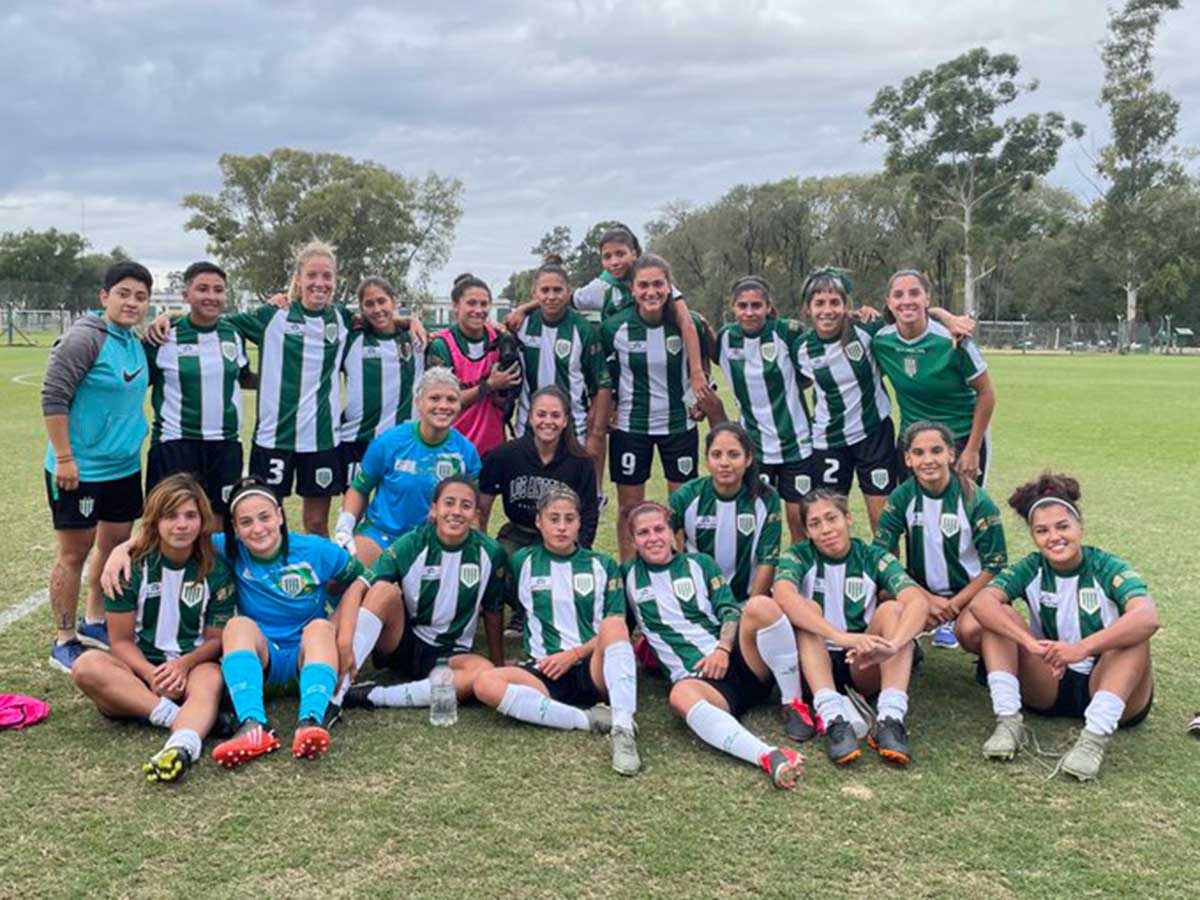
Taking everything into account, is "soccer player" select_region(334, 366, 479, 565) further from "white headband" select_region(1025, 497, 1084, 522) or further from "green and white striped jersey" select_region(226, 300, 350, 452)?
"white headband" select_region(1025, 497, 1084, 522)

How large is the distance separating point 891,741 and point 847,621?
24.4 inches

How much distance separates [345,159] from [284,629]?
44.0 m

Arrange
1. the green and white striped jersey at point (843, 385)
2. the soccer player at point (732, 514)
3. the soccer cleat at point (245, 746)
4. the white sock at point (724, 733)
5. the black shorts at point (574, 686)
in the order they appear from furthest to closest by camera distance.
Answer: the green and white striped jersey at point (843, 385)
the soccer player at point (732, 514)
the black shorts at point (574, 686)
the white sock at point (724, 733)
the soccer cleat at point (245, 746)

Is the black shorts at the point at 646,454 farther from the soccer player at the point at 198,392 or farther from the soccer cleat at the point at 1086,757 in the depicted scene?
the soccer cleat at the point at 1086,757

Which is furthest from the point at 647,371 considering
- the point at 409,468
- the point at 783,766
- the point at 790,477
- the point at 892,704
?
the point at 783,766

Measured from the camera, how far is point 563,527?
3.97m

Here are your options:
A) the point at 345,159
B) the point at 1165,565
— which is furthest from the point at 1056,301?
the point at 1165,565

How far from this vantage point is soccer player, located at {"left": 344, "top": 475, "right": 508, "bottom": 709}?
154 inches

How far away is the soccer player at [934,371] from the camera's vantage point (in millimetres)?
4840

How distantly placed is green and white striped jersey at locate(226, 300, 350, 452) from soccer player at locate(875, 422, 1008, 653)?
2.98 meters

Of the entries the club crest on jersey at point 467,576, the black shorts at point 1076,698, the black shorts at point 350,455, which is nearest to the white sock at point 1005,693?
the black shorts at point 1076,698

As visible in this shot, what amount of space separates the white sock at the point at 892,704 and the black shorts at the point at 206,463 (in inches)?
128

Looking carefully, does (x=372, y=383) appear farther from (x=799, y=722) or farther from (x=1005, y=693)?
(x=1005, y=693)

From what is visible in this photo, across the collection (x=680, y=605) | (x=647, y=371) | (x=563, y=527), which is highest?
(x=647, y=371)
